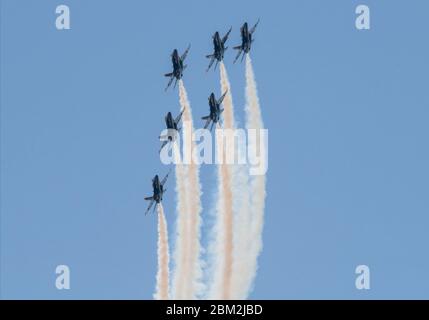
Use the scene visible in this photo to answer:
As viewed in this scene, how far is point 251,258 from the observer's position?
7766 inches
